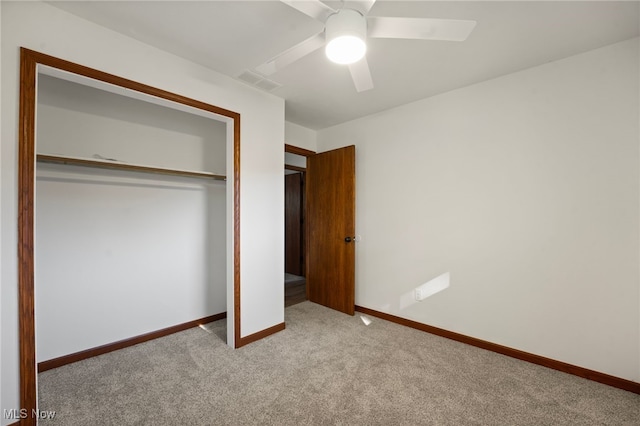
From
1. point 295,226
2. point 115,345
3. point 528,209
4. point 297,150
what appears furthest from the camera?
point 295,226

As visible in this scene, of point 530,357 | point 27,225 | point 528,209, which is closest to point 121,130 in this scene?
point 27,225

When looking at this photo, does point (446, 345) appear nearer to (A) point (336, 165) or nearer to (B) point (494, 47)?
(A) point (336, 165)

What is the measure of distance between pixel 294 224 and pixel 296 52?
4632mm

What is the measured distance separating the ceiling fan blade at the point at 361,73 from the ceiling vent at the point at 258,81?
Result: 1.03 meters

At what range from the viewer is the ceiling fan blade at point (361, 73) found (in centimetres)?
172

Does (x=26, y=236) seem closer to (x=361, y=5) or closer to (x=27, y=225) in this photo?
(x=27, y=225)

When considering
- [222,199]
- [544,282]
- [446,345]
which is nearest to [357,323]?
[446,345]

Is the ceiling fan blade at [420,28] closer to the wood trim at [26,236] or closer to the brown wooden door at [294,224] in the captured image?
the wood trim at [26,236]

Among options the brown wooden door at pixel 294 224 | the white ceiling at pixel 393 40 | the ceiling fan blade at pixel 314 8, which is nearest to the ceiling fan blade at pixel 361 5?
the ceiling fan blade at pixel 314 8

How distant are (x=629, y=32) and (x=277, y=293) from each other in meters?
3.53

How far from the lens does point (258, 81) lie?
2658mm

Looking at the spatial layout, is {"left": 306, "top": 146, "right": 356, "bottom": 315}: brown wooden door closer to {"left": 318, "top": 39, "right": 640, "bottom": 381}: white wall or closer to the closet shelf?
{"left": 318, "top": 39, "right": 640, "bottom": 381}: white wall

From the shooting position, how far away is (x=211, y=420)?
1708 millimetres

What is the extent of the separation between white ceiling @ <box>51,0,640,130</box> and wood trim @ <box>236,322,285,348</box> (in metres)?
2.46
